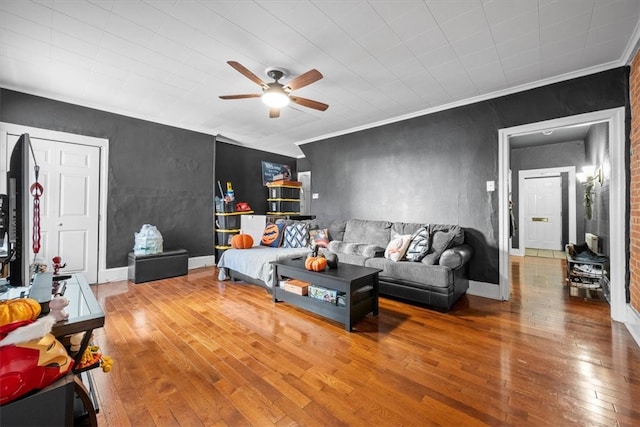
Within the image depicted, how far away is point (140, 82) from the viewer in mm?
3275

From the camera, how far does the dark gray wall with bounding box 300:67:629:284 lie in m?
3.06

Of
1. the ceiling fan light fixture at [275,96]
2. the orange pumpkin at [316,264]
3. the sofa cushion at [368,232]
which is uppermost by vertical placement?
the ceiling fan light fixture at [275,96]

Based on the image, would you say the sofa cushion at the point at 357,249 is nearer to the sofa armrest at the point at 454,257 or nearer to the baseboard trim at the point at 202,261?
the sofa armrest at the point at 454,257

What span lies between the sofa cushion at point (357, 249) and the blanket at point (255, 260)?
17.4 inches

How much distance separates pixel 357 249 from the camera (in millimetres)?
4004

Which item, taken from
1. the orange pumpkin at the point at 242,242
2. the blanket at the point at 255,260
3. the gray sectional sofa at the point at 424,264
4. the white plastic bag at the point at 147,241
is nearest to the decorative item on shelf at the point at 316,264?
the blanket at the point at 255,260

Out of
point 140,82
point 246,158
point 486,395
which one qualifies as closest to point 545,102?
point 486,395

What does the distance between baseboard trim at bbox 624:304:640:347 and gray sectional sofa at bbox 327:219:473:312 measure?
1398 mm

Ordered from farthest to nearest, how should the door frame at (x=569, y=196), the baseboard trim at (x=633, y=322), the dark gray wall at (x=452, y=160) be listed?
the door frame at (x=569, y=196)
the dark gray wall at (x=452, y=160)
the baseboard trim at (x=633, y=322)

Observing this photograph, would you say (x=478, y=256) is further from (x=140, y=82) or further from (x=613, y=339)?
(x=140, y=82)

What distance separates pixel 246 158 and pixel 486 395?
230 inches

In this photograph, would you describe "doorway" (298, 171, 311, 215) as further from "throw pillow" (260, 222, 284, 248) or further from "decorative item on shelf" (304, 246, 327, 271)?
"decorative item on shelf" (304, 246, 327, 271)

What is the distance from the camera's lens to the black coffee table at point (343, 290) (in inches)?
99.4

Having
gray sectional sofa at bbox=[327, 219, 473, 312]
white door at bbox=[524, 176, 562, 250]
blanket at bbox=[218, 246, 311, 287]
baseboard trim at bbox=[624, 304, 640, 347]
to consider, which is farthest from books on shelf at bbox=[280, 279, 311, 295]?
white door at bbox=[524, 176, 562, 250]
